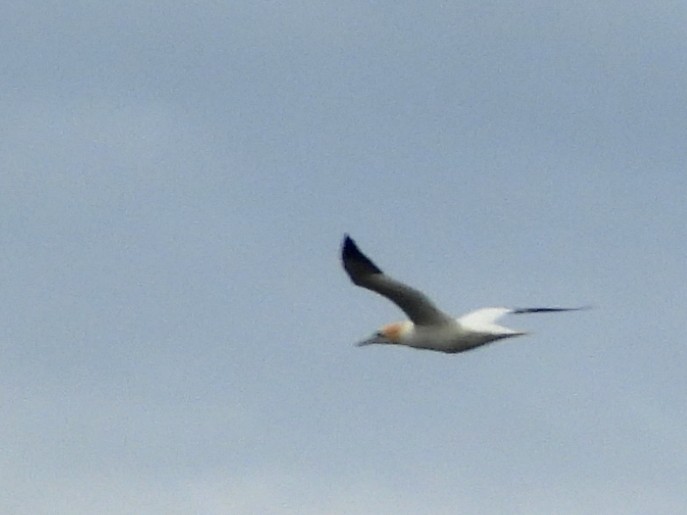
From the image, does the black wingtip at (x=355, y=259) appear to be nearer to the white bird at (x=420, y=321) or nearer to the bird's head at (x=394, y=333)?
the white bird at (x=420, y=321)

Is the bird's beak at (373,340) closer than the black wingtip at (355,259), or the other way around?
the black wingtip at (355,259)

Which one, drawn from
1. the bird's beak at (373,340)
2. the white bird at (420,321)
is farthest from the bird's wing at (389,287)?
the bird's beak at (373,340)

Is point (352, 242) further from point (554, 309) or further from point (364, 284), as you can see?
point (554, 309)

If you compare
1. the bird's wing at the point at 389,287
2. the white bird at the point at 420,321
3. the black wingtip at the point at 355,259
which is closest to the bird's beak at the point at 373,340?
the white bird at the point at 420,321

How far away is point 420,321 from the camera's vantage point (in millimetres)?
72562

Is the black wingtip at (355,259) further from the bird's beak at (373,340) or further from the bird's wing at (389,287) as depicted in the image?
the bird's beak at (373,340)

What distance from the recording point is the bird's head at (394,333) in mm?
74188

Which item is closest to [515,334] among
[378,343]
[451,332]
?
[451,332]

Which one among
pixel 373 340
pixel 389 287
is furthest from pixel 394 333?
pixel 389 287

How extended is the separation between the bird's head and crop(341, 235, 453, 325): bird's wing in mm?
1361

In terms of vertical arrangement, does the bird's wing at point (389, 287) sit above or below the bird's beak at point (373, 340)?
below

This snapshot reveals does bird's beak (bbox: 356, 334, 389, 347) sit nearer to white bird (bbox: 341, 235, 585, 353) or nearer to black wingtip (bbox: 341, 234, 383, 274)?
white bird (bbox: 341, 235, 585, 353)

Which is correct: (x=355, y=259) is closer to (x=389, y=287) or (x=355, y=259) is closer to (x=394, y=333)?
(x=389, y=287)

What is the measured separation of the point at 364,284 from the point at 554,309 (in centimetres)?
885
